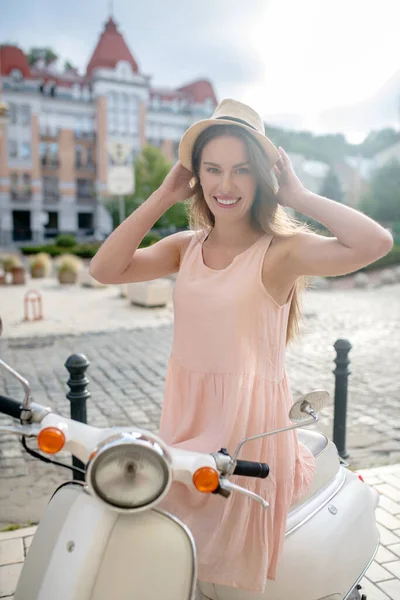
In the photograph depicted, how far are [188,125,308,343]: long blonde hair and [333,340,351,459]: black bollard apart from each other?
1.89 metres

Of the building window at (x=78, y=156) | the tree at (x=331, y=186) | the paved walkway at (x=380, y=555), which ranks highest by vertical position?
the building window at (x=78, y=156)

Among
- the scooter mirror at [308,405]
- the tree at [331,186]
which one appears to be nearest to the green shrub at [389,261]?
the tree at [331,186]

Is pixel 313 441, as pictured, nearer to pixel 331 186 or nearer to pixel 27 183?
pixel 331 186

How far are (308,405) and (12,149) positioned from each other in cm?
4380

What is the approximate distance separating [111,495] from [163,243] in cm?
110

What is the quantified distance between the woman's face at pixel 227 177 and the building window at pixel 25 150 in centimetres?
4324

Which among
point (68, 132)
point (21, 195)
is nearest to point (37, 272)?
point (21, 195)

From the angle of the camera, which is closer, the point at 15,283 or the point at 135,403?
the point at 135,403

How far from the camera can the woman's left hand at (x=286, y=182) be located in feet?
5.98

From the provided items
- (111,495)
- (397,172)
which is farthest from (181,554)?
(397,172)

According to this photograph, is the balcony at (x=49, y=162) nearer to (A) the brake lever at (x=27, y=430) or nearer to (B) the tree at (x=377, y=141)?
(B) the tree at (x=377, y=141)

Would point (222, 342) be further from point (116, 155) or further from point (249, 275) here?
point (116, 155)

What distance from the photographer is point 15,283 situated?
1664cm

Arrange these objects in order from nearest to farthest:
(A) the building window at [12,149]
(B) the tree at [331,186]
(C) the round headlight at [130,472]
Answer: (C) the round headlight at [130,472], (B) the tree at [331,186], (A) the building window at [12,149]
